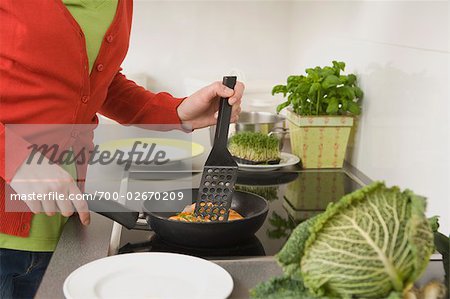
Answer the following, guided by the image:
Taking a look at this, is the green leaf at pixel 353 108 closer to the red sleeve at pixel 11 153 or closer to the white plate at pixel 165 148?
the white plate at pixel 165 148

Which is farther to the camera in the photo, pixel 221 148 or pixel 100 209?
pixel 221 148

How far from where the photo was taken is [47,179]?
94cm

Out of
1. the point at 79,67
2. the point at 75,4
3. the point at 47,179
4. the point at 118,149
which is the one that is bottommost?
→ the point at 118,149

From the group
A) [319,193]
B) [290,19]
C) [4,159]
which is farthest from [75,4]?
[290,19]

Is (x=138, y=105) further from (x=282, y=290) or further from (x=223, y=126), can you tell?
(x=282, y=290)

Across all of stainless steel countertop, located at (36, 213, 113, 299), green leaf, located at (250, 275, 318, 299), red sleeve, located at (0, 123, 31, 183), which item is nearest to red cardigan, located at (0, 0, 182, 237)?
red sleeve, located at (0, 123, 31, 183)

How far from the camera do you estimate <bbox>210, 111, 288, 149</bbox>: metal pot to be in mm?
1716

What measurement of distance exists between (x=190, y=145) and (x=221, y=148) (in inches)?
26.7

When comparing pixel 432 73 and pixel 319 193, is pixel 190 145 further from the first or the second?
pixel 432 73

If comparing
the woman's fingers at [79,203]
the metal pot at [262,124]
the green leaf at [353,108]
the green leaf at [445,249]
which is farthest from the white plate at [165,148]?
the green leaf at [445,249]

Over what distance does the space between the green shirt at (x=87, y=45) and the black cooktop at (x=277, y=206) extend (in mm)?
162

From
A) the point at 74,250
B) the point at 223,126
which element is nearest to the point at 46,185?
the point at 74,250

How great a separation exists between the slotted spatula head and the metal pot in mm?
524

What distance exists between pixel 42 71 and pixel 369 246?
2.28ft
